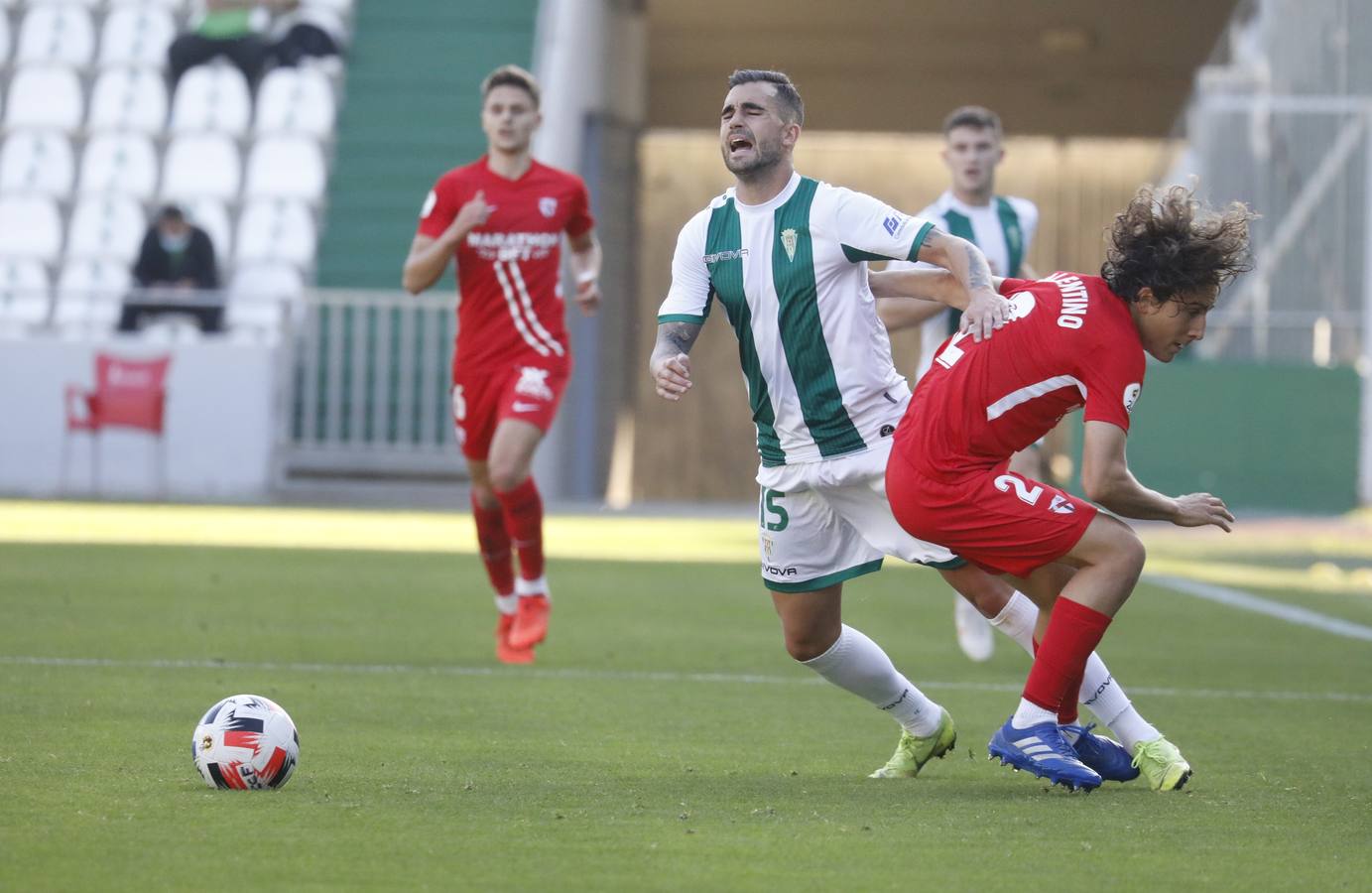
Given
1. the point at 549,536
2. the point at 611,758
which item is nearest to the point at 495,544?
the point at 611,758

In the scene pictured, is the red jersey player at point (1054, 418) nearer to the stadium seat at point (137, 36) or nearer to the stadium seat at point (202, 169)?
the stadium seat at point (202, 169)

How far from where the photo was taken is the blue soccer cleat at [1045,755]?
490 centimetres

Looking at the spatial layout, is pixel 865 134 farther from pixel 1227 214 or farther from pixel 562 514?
pixel 1227 214

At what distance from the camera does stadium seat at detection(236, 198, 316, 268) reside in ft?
69.6

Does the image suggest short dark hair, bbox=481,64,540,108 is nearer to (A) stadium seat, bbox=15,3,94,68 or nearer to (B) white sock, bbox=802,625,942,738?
(B) white sock, bbox=802,625,942,738

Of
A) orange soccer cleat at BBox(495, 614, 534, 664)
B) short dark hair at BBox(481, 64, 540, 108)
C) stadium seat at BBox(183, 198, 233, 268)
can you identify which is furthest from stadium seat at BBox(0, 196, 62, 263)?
orange soccer cleat at BBox(495, 614, 534, 664)

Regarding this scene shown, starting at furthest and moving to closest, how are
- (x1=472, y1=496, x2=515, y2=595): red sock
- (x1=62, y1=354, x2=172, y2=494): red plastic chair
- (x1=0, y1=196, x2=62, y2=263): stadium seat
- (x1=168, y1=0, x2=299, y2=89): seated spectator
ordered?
1. (x1=168, y1=0, x2=299, y2=89): seated spectator
2. (x1=0, y1=196, x2=62, y2=263): stadium seat
3. (x1=62, y1=354, x2=172, y2=494): red plastic chair
4. (x1=472, y1=496, x2=515, y2=595): red sock

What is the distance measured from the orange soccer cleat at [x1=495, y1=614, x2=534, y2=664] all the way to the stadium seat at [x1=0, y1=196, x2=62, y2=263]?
47.0 feet

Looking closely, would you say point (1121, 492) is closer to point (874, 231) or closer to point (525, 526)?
point (874, 231)

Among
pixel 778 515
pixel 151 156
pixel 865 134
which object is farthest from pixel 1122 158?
pixel 778 515

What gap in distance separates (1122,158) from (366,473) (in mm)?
13182

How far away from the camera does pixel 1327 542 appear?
54.1 ft

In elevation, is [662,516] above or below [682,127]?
below

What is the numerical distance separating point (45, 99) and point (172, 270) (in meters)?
4.32
